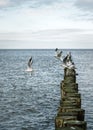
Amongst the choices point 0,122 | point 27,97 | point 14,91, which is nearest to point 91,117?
point 0,122

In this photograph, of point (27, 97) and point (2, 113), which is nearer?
point (2, 113)

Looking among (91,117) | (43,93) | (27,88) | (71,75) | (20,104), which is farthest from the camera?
(27,88)

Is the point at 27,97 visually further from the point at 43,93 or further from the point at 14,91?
the point at 14,91

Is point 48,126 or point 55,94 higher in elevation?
point 55,94

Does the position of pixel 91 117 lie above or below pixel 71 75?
below

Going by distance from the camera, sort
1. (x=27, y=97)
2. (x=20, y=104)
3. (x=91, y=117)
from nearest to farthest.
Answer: (x=91, y=117) < (x=20, y=104) < (x=27, y=97)

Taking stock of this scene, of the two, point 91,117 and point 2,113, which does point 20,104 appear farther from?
point 91,117

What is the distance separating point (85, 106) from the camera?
2730cm

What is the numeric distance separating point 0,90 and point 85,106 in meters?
14.7

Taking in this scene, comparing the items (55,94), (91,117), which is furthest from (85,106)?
(55,94)

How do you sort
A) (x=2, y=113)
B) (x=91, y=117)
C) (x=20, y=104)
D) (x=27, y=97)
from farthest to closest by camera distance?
(x=27, y=97) → (x=20, y=104) → (x=2, y=113) → (x=91, y=117)

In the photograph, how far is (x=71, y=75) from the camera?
21312 millimetres

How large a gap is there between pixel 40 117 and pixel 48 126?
2386mm

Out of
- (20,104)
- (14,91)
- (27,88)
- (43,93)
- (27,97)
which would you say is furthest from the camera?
(27,88)
